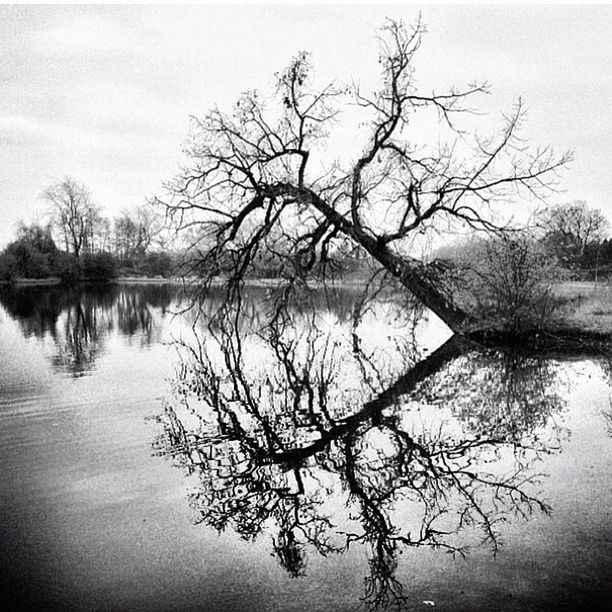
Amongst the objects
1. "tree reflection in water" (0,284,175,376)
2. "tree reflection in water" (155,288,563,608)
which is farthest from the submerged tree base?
"tree reflection in water" (0,284,175,376)

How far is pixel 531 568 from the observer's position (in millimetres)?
5004

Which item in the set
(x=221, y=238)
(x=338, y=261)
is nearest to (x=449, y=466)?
(x=221, y=238)

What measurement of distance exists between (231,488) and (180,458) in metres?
1.43

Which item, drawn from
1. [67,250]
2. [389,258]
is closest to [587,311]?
[389,258]

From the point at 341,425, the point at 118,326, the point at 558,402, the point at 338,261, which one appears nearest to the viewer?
the point at 341,425

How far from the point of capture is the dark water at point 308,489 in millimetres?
4809

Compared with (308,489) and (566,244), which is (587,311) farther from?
(566,244)

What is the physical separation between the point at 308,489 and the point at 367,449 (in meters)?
1.62

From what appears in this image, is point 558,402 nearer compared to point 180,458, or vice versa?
point 180,458

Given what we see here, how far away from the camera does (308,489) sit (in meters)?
6.74

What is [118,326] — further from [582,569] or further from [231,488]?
[582,569]

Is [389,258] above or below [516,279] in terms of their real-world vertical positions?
above

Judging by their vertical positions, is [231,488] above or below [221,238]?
below

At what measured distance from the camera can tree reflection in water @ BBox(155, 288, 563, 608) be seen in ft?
19.0
